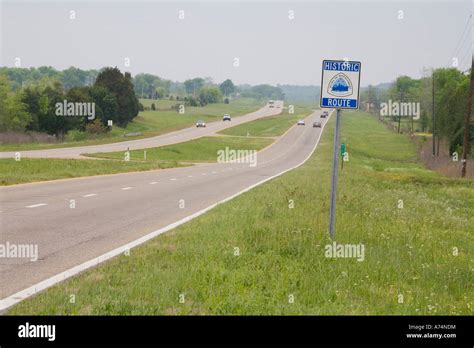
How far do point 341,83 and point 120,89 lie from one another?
8746cm

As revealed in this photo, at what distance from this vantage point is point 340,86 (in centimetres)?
929

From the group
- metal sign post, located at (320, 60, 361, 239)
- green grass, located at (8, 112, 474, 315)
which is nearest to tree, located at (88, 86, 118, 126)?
green grass, located at (8, 112, 474, 315)

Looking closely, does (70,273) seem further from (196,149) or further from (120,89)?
(120,89)

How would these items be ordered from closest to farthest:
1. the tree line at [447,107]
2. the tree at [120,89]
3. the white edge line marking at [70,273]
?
the white edge line marking at [70,273] < the tree line at [447,107] < the tree at [120,89]

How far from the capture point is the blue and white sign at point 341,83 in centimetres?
922

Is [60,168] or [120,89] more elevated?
[120,89]

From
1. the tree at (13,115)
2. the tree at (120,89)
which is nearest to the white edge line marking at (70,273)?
the tree at (13,115)

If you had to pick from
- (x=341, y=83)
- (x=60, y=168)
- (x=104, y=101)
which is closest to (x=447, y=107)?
(x=104, y=101)

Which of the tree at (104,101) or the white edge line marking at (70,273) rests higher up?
the tree at (104,101)

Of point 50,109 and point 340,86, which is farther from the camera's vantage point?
point 50,109

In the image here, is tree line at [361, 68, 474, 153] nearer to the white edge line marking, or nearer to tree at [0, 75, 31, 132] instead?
the white edge line marking

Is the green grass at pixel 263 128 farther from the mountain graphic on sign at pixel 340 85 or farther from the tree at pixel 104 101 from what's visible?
the mountain graphic on sign at pixel 340 85

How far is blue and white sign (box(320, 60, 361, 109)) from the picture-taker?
9.22 metres
